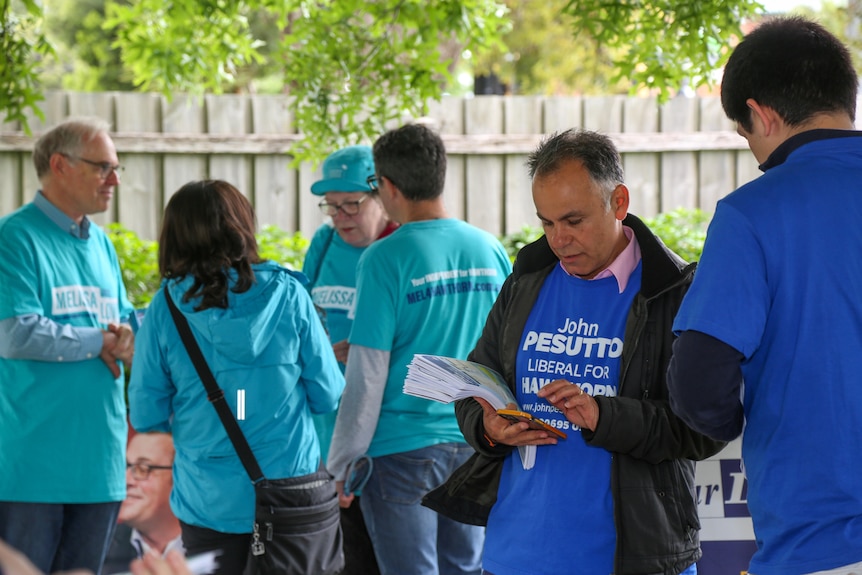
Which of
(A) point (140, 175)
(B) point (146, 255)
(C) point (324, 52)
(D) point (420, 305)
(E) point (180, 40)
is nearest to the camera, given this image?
(D) point (420, 305)

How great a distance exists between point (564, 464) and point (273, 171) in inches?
248

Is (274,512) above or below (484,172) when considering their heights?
below

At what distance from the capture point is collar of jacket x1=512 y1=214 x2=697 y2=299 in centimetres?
247

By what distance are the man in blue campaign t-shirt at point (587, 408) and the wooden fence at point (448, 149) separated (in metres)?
5.14

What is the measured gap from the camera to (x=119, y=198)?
8.16 meters

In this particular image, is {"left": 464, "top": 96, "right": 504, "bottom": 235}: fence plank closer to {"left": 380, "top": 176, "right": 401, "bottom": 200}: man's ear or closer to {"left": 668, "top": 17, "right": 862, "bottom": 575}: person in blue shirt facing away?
{"left": 380, "top": 176, "right": 401, "bottom": 200}: man's ear

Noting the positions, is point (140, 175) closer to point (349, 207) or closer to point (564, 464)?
point (349, 207)

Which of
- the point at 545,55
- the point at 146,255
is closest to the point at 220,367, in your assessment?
the point at 146,255

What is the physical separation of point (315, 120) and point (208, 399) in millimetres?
3164

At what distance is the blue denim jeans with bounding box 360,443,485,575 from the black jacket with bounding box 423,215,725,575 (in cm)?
94

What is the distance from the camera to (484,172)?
880cm

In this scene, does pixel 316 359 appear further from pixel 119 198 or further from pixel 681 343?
pixel 119 198

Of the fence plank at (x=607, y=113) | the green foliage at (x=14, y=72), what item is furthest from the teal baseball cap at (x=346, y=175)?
the fence plank at (x=607, y=113)

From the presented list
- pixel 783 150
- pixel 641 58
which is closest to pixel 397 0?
pixel 641 58
